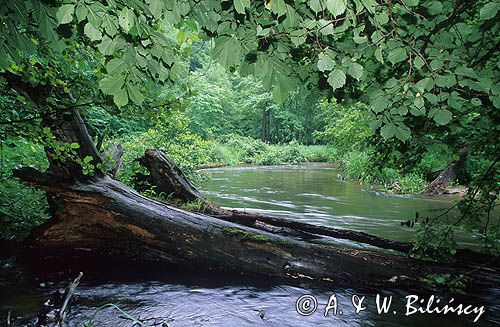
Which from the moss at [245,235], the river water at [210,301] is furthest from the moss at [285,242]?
the river water at [210,301]

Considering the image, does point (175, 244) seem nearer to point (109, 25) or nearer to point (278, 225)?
point (278, 225)

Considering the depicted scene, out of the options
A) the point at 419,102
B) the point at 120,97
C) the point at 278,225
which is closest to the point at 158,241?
the point at 278,225

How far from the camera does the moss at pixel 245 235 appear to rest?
4.71m

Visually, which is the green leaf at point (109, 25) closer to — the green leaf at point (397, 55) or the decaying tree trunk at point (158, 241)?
the green leaf at point (397, 55)

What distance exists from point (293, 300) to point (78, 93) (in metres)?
3.59

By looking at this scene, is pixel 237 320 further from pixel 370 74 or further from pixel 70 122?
pixel 70 122

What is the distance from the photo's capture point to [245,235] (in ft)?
15.5

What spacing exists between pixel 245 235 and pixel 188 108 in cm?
197

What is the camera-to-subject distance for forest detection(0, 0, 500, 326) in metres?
1.92

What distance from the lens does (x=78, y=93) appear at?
387cm

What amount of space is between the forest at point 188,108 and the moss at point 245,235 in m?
0.03

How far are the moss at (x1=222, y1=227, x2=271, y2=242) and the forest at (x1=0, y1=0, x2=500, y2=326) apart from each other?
0.03 meters

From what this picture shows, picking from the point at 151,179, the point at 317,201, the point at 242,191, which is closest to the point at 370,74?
the point at 151,179

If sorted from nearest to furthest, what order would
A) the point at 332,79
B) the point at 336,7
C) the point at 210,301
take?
the point at 336,7
the point at 332,79
the point at 210,301
